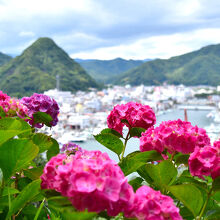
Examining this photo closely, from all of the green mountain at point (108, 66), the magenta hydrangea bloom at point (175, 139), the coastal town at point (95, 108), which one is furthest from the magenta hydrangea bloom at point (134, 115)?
the green mountain at point (108, 66)

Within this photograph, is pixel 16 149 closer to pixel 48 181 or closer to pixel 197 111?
pixel 48 181

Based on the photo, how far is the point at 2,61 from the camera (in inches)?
Result: 2421

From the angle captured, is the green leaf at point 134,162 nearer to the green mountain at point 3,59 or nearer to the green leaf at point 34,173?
the green leaf at point 34,173

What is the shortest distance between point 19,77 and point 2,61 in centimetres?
2288

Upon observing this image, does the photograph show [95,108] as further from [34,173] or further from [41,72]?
[34,173]

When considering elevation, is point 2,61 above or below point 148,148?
above

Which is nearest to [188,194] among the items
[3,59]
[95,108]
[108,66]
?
[95,108]

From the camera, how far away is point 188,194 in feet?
1.27

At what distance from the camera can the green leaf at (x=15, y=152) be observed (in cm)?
41

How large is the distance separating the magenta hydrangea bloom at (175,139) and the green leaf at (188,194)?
0.68 feet

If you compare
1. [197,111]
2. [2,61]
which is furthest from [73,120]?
[2,61]

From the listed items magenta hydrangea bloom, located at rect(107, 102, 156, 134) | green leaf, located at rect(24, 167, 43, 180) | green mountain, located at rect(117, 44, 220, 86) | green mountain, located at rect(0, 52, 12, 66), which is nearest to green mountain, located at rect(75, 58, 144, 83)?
green mountain, located at rect(117, 44, 220, 86)

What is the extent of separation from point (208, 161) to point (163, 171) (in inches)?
2.8

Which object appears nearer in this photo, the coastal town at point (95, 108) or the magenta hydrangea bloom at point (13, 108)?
the magenta hydrangea bloom at point (13, 108)
